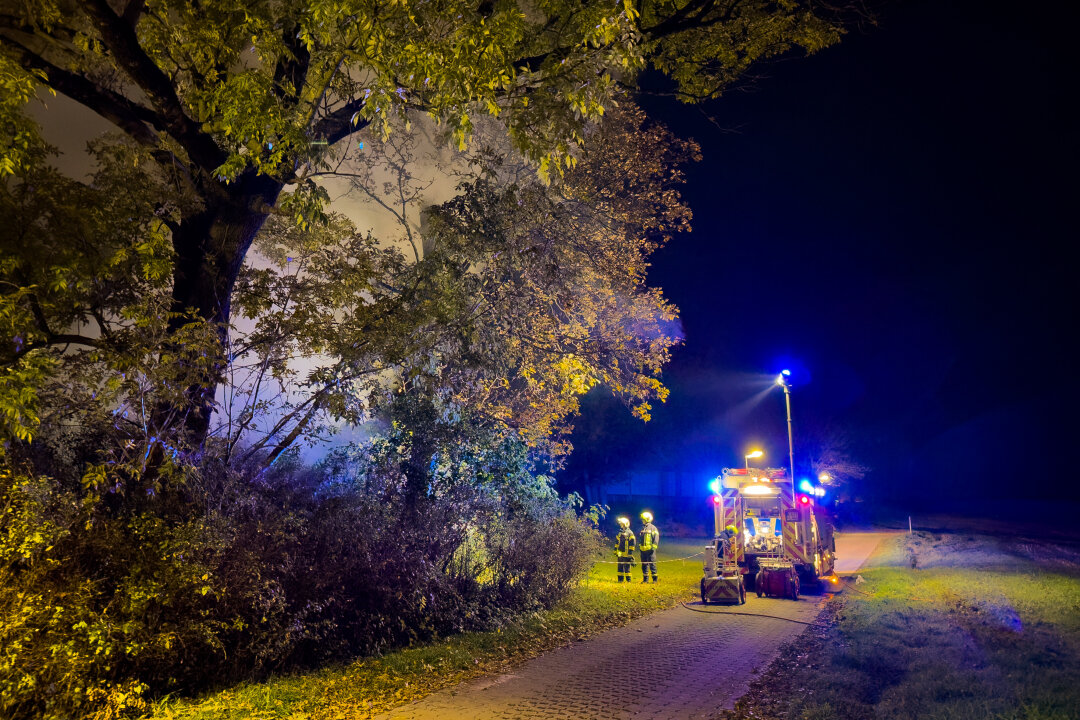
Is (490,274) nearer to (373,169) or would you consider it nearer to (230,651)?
(230,651)

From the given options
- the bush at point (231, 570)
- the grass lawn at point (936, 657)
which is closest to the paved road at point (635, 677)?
the grass lawn at point (936, 657)

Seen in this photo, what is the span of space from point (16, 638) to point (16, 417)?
185 centimetres

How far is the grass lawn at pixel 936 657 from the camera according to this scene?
6199mm

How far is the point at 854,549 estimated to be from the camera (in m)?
27.1

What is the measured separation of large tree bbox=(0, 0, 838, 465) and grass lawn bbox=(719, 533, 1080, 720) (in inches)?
194

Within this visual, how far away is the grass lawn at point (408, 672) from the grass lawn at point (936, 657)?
3.43 metres

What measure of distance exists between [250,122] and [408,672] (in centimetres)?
676

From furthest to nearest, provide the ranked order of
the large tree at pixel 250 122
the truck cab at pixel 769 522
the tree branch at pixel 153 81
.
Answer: the truck cab at pixel 769 522 → the tree branch at pixel 153 81 → the large tree at pixel 250 122

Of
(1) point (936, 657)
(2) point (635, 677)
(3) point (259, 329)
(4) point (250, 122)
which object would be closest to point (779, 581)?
(1) point (936, 657)

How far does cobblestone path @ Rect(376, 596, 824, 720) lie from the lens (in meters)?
6.82

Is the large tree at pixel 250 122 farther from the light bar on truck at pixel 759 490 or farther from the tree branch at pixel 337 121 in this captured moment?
the light bar on truck at pixel 759 490

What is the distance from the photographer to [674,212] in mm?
15344

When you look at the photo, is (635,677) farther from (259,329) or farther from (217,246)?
(217,246)

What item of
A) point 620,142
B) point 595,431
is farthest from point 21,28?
point 595,431
